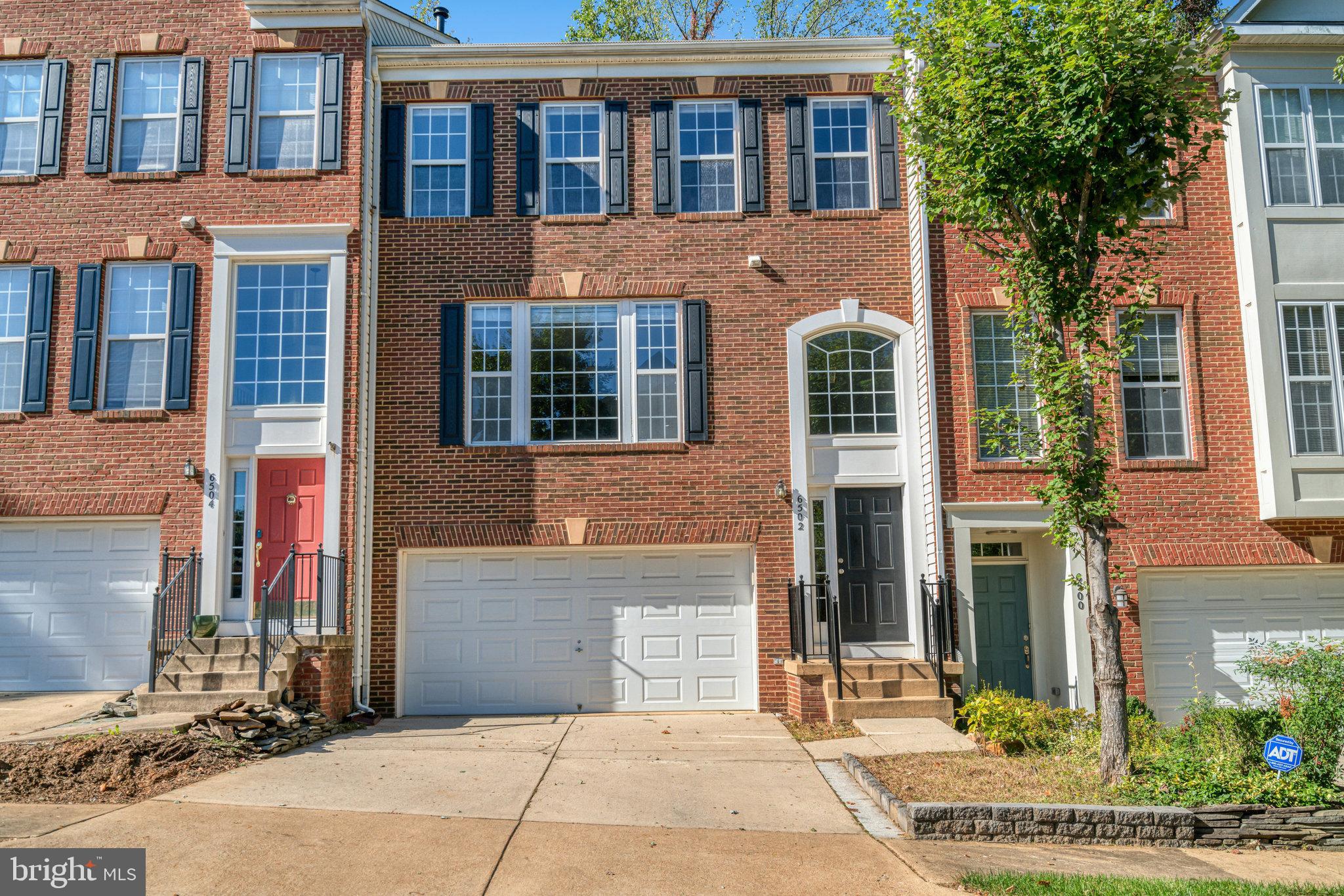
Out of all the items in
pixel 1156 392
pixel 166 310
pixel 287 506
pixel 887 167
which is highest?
pixel 887 167

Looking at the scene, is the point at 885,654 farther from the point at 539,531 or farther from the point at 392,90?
the point at 392,90

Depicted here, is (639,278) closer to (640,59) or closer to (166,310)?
(640,59)

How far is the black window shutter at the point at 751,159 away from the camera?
12891 millimetres

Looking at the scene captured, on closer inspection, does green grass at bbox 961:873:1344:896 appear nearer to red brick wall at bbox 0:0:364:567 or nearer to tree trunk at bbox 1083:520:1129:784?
tree trunk at bbox 1083:520:1129:784

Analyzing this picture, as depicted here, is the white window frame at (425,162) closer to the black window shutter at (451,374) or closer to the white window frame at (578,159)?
the white window frame at (578,159)

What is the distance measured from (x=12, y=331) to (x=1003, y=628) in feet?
42.4

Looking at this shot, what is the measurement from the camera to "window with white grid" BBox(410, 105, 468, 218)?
1294cm

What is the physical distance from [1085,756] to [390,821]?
19.7 feet

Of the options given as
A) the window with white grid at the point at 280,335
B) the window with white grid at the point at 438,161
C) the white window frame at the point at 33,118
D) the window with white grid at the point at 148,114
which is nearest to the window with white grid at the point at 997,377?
the window with white grid at the point at 438,161

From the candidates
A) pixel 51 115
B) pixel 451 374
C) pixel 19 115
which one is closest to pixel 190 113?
pixel 51 115

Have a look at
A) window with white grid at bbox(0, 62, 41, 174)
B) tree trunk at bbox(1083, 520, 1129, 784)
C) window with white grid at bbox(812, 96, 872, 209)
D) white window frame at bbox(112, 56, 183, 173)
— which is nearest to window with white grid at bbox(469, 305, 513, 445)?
white window frame at bbox(112, 56, 183, 173)

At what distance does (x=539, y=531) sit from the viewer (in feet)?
40.3

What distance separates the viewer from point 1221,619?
12.3m

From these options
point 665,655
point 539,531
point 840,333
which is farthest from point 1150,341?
point 539,531
